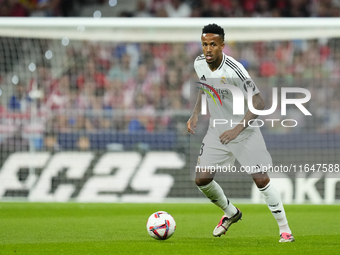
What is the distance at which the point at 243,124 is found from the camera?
233 inches

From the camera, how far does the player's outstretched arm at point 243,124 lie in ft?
19.2

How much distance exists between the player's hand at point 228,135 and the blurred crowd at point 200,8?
10136mm

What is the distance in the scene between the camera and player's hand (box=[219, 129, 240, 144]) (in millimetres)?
5914

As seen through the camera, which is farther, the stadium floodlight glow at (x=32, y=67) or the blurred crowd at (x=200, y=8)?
the blurred crowd at (x=200, y=8)

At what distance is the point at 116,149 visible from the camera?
37.6ft

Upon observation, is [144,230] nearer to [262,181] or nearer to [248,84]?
[262,181]

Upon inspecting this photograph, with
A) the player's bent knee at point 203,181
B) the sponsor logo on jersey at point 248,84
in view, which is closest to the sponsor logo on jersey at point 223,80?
the sponsor logo on jersey at point 248,84

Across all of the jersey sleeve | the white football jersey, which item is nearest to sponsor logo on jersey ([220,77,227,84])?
the white football jersey

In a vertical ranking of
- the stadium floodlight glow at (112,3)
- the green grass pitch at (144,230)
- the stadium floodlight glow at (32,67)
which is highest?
the stadium floodlight glow at (112,3)

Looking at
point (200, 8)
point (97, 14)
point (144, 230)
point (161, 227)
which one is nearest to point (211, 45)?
point (161, 227)

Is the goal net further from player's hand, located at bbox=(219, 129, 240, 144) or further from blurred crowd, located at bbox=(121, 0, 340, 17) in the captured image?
player's hand, located at bbox=(219, 129, 240, 144)

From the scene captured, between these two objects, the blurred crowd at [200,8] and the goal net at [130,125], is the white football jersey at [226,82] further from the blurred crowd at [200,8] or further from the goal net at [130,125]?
the blurred crowd at [200,8]

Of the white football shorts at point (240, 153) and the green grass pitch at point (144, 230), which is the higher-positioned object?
the white football shorts at point (240, 153)

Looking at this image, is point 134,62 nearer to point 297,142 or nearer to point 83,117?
point 83,117
